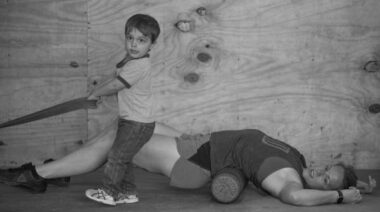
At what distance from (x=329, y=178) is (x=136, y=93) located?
987 mm

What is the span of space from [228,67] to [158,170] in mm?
820

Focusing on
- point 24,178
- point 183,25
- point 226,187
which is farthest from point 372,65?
point 24,178

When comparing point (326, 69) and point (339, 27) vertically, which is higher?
point (339, 27)

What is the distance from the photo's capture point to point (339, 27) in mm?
3455

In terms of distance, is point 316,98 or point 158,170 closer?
point 158,170

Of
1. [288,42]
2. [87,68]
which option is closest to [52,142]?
[87,68]

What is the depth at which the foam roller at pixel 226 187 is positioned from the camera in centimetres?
272

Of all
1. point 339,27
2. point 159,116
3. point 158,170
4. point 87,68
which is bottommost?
point 158,170

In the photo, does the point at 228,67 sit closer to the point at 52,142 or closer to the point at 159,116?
the point at 159,116

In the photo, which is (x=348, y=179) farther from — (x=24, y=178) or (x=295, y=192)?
(x=24, y=178)

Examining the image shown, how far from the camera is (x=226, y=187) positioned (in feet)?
8.95

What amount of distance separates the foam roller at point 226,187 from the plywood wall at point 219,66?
2.48 ft

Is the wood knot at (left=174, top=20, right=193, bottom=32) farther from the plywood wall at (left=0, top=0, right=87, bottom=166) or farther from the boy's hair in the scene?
the boy's hair

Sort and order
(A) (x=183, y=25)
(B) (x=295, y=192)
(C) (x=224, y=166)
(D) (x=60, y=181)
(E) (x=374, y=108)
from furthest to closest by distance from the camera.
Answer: (E) (x=374, y=108) < (A) (x=183, y=25) < (D) (x=60, y=181) < (C) (x=224, y=166) < (B) (x=295, y=192)
